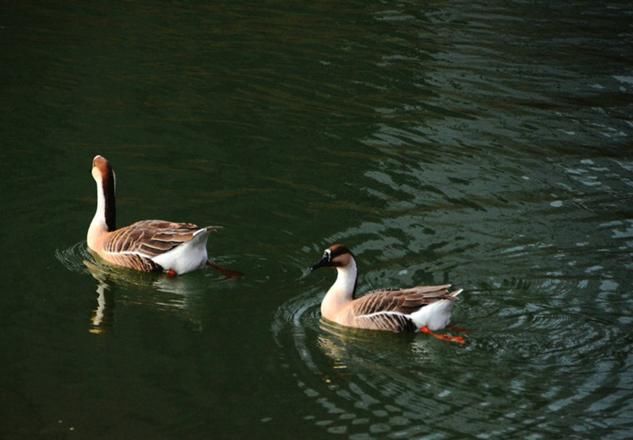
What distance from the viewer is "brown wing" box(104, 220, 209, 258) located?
13391 mm

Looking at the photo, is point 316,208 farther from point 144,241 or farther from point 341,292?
point 341,292

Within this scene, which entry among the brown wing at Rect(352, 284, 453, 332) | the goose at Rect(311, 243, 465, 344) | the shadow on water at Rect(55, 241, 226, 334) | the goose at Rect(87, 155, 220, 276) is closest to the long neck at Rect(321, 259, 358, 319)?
the goose at Rect(311, 243, 465, 344)

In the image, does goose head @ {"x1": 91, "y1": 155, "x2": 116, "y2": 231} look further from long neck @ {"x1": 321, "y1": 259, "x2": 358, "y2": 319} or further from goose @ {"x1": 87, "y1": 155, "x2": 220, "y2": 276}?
long neck @ {"x1": 321, "y1": 259, "x2": 358, "y2": 319}

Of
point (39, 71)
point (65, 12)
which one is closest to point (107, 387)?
point (39, 71)

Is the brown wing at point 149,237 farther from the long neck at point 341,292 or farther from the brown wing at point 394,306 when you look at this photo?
the brown wing at point 394,306

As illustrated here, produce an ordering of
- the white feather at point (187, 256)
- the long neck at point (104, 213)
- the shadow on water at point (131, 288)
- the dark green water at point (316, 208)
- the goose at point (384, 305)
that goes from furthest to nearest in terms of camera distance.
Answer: the long neck at point (104, 213)
the white feather at point (187, 256)
the shadow on water at point (131, 288)
the goose at point (384, 305)
the dark green water at point (316, 208)

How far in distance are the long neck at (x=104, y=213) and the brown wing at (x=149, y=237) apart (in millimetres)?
269

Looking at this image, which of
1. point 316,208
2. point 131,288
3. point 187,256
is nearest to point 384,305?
point 187,256

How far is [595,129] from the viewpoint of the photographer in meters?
18.7

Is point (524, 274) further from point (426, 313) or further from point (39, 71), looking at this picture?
point (39, 71)

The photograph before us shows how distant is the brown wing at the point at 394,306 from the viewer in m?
12.0

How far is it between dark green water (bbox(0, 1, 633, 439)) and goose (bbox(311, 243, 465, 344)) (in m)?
0.15

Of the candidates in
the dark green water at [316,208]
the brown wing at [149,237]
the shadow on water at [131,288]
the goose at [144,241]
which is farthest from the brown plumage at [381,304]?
the brown wing at [149,237]

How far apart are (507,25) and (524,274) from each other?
11516 millimetres
